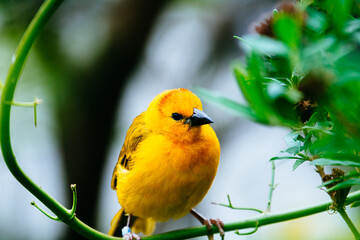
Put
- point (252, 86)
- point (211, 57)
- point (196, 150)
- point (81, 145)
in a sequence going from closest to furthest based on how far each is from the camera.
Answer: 1. point (252, 86)
2. point (196, 150)
3. point (81, 145)
4. point (211, 57)

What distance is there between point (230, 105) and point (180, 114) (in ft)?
5.02

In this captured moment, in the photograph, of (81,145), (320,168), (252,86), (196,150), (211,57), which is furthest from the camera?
(211,57)

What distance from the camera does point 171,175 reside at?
1905mm

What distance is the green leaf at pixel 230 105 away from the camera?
20.3 inches

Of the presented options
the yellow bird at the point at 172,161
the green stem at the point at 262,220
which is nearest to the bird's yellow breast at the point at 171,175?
the yellow bird at the point at 172,161

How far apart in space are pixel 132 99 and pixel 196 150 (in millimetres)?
3396

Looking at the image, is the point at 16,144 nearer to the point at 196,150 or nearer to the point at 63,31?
the point at 63,31

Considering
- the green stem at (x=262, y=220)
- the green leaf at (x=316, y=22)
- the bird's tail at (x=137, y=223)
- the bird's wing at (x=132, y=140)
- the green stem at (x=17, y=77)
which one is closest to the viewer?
the green leaf at (x=316, y=22)

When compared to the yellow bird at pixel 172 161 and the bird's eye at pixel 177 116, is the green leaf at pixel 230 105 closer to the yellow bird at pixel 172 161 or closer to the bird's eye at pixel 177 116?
the yellow bird at pixel 172 161

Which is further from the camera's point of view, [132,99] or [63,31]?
[132,99]

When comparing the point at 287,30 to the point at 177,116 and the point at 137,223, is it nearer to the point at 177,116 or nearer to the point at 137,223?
the point at 177,116

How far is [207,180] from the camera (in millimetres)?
1969

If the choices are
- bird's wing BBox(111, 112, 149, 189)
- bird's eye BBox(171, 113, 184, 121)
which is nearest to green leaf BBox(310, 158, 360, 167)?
bird's eye BBox(171, 113, 184, 121)

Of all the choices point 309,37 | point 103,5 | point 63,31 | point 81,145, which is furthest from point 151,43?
point 309,37
